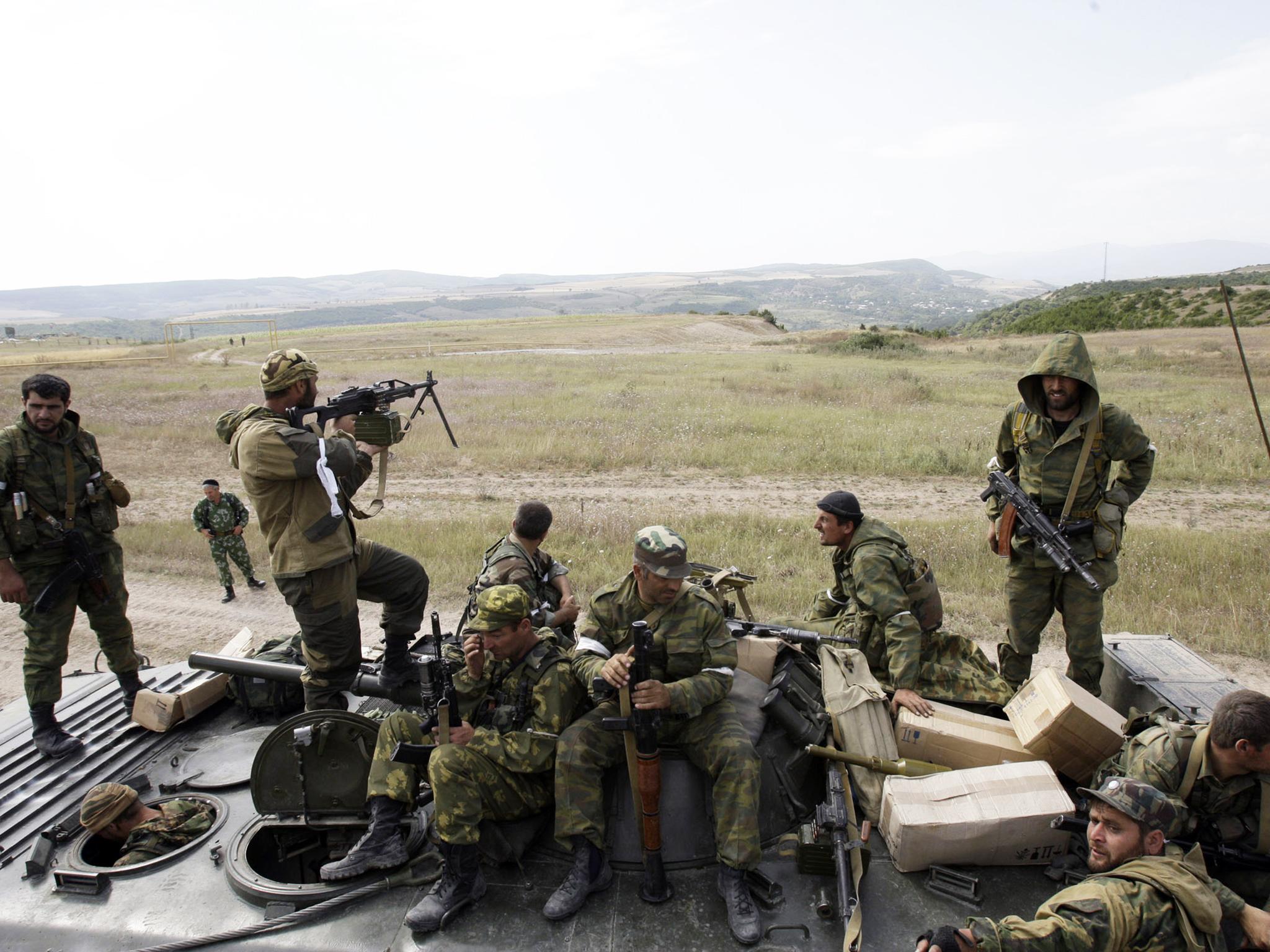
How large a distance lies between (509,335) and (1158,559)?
68.0 metres

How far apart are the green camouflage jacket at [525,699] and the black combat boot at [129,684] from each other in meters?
2.69

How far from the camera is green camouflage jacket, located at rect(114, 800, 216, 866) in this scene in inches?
162

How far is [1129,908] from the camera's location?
301 cm

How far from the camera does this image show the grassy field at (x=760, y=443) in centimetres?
1059

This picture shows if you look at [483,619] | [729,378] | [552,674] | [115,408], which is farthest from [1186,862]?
[115,408]

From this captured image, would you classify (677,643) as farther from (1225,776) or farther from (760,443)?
(760,443)

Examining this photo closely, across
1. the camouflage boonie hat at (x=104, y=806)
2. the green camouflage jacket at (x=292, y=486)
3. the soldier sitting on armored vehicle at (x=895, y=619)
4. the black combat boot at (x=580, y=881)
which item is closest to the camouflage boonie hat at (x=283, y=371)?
the green camouflage jacket at (x=292, y=486)

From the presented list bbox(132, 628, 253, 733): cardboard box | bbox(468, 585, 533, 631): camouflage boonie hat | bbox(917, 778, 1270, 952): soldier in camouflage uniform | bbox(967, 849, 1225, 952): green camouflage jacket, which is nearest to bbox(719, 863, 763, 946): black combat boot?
bbox(917, 778, 1270, 952): soldier in camouflage uniform

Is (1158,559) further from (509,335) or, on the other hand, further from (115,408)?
(509,335)

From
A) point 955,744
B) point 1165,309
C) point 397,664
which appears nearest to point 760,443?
point 397,664

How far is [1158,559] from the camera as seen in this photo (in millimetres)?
10836

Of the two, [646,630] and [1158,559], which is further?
[1158,559]

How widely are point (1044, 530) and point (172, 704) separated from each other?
5508mm

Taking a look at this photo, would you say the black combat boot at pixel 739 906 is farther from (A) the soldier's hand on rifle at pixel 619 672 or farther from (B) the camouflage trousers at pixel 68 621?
(B) the camouflage trousers at pixel 68 621
